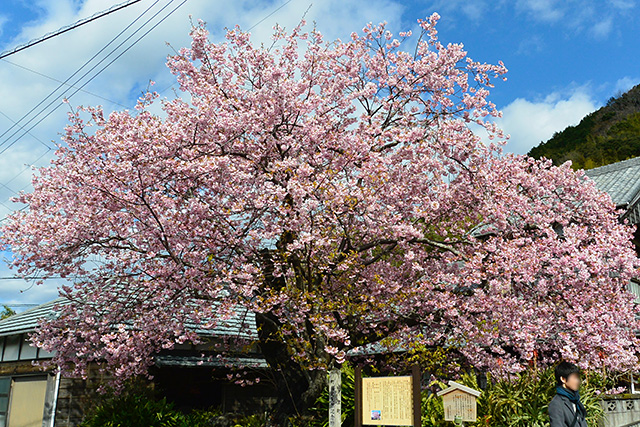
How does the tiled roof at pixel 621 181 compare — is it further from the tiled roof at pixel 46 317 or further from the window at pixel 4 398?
the window at pixel 4 398

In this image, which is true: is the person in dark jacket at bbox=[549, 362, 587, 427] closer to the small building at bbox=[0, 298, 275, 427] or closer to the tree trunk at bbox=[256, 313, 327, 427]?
the tree trunk at bbox=[256, 313, 327, 427]

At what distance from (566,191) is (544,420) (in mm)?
6511

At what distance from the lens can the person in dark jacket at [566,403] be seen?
5.69 meters

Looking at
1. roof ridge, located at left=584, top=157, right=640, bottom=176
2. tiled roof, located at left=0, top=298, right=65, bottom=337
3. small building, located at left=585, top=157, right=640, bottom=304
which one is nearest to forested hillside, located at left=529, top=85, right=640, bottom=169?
roof ridge, located at left=584, top=157, right=640, bottom=176

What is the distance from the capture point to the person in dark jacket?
569cm

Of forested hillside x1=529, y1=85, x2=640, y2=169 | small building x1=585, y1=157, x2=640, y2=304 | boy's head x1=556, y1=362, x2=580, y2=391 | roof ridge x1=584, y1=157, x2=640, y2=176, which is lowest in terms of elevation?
boy's head x1=556, y1=362, x2=580, y2=391

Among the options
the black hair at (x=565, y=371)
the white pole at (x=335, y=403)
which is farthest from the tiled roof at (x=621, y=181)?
the black hair at (x=565, y=371)

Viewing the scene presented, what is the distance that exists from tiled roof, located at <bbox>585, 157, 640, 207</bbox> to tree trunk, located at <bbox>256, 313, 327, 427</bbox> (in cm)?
1375

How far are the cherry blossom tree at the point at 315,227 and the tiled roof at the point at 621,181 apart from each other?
764 cm

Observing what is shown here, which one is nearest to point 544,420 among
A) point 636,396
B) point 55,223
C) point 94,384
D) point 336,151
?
point 636,396

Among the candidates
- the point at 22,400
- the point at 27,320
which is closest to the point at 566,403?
the point at 22,400

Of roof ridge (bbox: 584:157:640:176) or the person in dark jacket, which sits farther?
roof ridge (bbox: 584:157:640:176)

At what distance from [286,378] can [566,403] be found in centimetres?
678

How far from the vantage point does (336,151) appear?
35.9 feet
